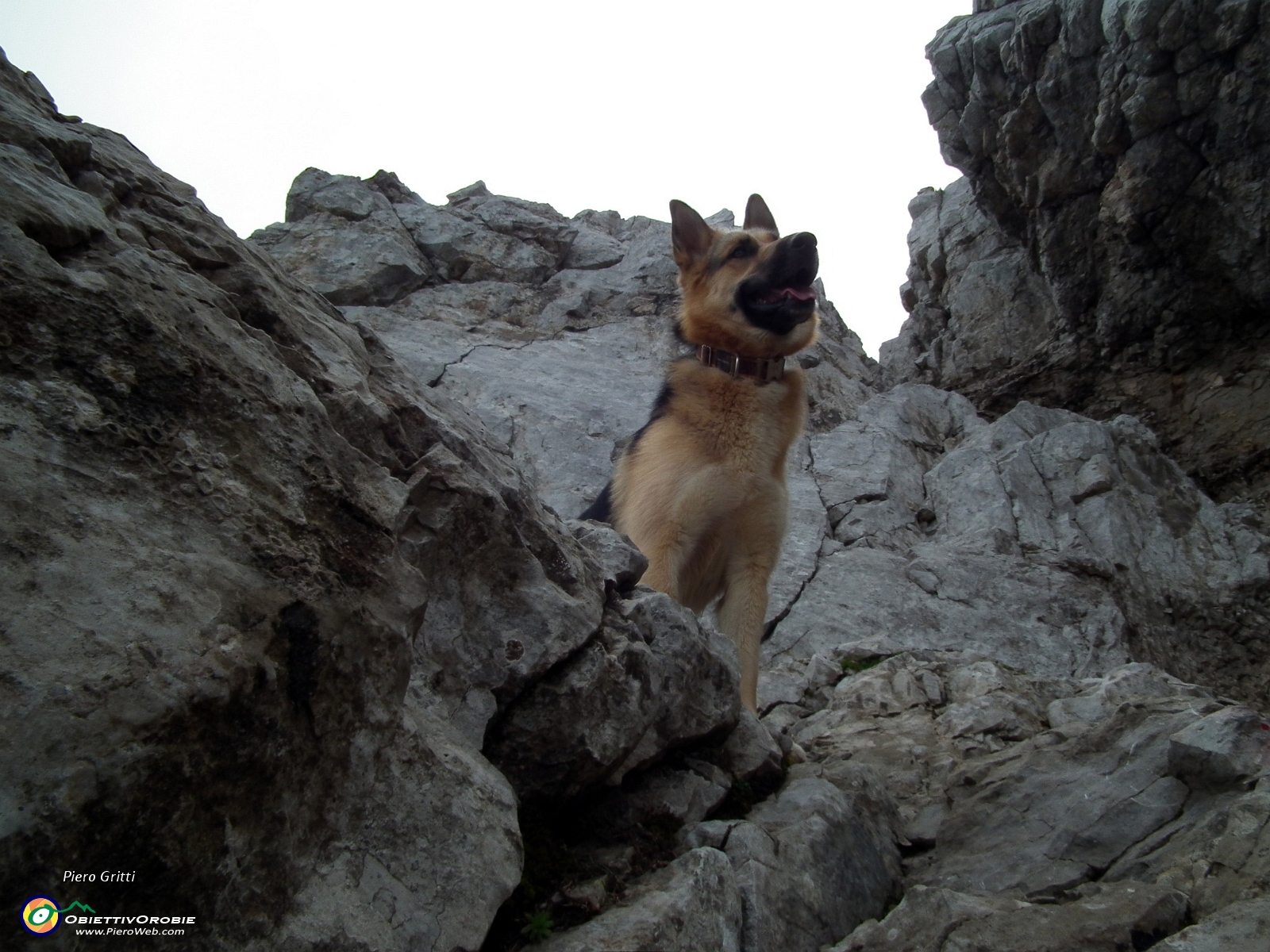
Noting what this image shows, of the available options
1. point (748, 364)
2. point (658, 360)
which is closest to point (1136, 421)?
Answer: point (658, 360)

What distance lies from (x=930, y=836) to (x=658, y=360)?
10.2m

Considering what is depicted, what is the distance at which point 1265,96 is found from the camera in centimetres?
1004

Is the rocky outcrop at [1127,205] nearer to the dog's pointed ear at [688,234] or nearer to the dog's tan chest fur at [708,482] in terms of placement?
the dog's pointed ear at [688,234]

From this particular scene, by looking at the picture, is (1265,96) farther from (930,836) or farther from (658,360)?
(930,836)

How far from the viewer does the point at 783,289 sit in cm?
568

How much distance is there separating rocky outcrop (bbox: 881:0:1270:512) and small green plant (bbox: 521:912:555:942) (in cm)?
1243

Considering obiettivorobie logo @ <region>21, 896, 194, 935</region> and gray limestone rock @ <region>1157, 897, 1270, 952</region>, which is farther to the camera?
gray limestone rock @ <region>1157, 897, 1270, 952</region>

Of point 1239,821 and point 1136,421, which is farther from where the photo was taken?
point 1136,421

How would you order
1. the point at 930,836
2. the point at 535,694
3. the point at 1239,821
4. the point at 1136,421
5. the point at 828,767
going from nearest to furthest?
1. the point at 1239,821
2. the point at 535,694
3. the point at 930,836
4. the point at 828,767
5. the point at 1136,421

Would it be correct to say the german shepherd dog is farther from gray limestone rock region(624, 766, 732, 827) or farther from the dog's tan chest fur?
gray limestone rock region(624, 766, 732, 827)

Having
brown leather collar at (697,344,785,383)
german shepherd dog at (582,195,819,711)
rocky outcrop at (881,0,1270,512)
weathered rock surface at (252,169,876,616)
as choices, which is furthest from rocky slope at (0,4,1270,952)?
rocky outcrop at (881,0,1270,512)

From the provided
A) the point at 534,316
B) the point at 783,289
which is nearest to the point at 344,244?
the point at 534,316

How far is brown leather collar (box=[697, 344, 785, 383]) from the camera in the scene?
5.41 m

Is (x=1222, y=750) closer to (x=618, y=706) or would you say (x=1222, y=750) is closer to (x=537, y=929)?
(x=618, y=706)
